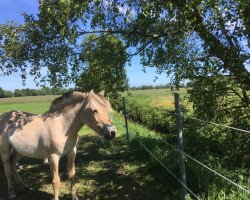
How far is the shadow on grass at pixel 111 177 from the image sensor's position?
6623 millimetres

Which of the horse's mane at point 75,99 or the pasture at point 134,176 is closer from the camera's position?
the horse's mane at point 75,99

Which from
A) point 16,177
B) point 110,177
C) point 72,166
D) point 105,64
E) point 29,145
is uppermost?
point 105,64

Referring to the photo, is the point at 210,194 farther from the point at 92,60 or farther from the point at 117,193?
the point at 92,60

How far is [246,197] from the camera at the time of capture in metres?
4.78

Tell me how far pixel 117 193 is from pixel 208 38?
3.30 metres

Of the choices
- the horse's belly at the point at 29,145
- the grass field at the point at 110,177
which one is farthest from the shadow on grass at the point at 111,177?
the horse's belly at the point at 29,145

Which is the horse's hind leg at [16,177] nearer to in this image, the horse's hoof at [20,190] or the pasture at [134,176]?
the horse's hoof at [20,190]

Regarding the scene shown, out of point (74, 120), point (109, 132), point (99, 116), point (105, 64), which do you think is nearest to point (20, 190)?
point (74, 120)

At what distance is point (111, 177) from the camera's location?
7766 millimetres

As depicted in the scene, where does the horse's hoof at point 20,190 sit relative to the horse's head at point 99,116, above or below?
below

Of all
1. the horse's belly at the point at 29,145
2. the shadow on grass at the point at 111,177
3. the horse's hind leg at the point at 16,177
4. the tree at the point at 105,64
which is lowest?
the shadow on grass at the point at 111,177

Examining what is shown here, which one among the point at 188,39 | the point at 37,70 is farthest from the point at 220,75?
the point at 37,70

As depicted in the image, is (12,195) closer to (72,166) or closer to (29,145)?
(29,145)

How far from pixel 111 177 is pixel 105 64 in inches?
97.4
